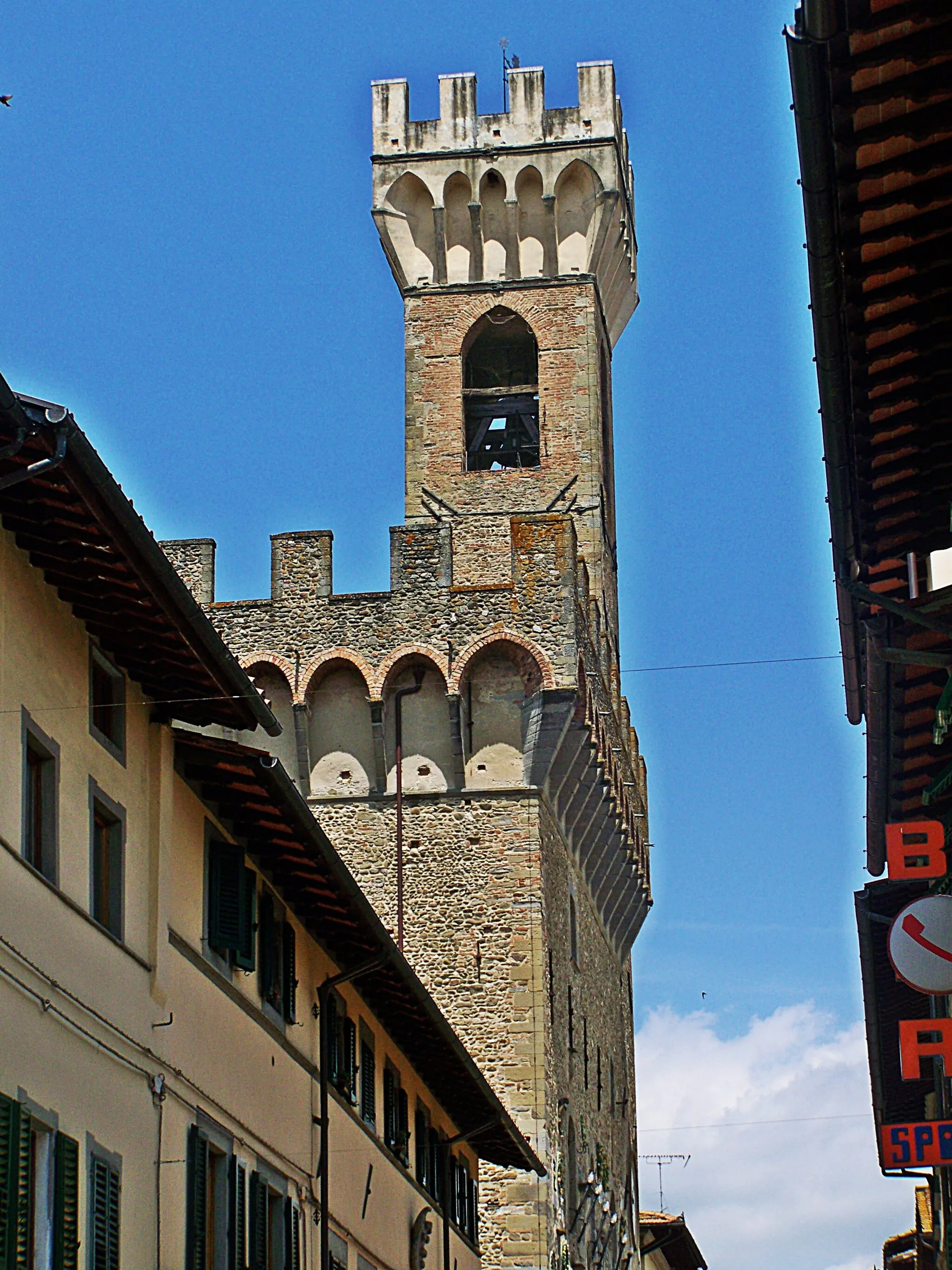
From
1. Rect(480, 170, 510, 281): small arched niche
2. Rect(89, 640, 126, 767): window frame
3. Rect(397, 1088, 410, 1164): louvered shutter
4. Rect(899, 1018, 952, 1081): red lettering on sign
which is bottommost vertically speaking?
Rect(899, 1018, 952, 1081): red lettering on sign

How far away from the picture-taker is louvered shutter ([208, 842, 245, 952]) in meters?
17.1

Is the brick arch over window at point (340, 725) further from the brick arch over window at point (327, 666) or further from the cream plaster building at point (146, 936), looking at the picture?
the cream plaster building at point (146, 936)

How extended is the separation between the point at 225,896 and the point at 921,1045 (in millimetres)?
5107

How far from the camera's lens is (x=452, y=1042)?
78.2ft

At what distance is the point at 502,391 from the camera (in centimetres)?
A: 3797

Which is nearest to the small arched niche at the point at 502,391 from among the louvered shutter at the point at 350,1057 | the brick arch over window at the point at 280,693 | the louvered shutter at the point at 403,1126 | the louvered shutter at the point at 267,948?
the brick arch over window at the point at 280,693

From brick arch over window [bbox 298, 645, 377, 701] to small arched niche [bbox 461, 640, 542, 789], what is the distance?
1374 millimetres

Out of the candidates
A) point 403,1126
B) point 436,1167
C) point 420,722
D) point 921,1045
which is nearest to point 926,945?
point 921,1045

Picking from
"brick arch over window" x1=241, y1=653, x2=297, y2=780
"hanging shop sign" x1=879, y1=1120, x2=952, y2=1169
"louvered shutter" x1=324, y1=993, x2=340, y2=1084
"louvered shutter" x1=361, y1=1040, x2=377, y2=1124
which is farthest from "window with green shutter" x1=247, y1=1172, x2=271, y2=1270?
"brick arch over window" x1=241, y1=653, x2=297, y2=780

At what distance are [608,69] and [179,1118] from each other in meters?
27.9

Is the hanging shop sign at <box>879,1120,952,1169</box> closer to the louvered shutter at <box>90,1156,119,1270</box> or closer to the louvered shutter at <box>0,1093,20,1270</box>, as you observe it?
the louvered shutter at <box>90,1156,119,1270</box>

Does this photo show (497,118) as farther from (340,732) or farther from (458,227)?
(340,732)

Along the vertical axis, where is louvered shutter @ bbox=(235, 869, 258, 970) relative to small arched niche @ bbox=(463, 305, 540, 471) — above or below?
below

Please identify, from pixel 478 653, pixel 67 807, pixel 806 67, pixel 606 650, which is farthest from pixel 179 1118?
pixel 606 650
